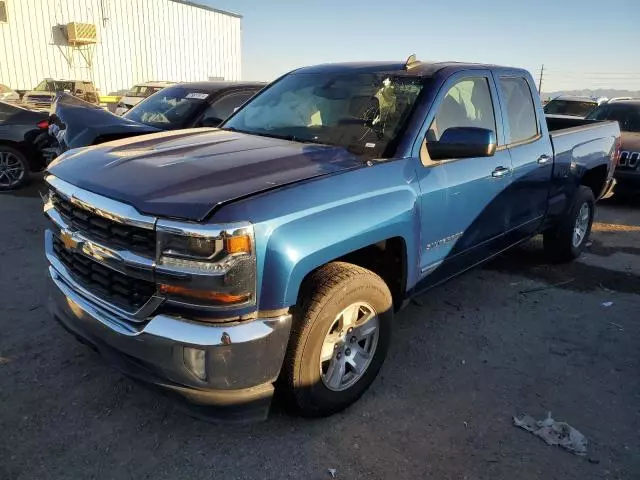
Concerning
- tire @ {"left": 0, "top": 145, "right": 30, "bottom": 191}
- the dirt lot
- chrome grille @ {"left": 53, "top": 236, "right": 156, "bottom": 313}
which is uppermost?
chrome grille @ {"left": 53, "top": 236, "right": 156, "bottom": 313}

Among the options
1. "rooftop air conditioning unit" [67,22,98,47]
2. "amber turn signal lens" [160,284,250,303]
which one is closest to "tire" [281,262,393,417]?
"amber turn signal lens" [160,284,250,303]

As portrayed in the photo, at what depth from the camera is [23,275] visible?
465 centimetres

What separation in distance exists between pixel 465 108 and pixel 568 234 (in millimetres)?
2393

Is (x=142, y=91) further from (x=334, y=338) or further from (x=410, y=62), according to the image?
(x=334, y=338)

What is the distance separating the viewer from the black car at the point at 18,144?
8.15m

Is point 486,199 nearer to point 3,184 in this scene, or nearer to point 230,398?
point 230,398

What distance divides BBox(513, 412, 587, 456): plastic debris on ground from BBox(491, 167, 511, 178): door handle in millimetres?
1695

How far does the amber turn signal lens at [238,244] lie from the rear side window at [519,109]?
2761 mm

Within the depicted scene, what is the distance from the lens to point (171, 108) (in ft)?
22.6

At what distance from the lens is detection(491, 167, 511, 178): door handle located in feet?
12.1

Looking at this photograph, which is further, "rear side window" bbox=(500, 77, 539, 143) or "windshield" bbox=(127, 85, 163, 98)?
"windshield" bbox=(127, 85, 163, 98)

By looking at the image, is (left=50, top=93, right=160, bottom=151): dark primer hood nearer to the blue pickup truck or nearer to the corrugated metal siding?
the blue pickup truck

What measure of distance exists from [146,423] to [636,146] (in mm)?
8733

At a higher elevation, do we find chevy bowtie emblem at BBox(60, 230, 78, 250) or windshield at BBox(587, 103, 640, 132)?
windshield at BBox(587, 103, 640, 132)
